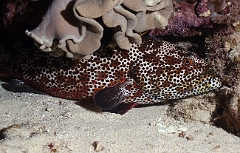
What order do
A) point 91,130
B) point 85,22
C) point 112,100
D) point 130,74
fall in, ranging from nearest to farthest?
point 85,22
point 91,130
point 112,100
point 130,74

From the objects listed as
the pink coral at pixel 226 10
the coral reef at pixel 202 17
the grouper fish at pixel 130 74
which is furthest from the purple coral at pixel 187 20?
the grouper fish at pixel 130 74

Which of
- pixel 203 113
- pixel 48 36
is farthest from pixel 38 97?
pixel 203 113

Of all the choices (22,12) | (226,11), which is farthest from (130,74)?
(22,12)

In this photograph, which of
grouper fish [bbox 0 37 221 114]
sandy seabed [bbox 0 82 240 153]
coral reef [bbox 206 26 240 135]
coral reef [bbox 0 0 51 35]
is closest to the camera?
sandy seabed [bbox 0 82 240 153]

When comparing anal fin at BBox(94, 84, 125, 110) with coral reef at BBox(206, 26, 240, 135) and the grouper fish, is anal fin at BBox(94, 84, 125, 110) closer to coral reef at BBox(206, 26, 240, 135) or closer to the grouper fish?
the grouper fish

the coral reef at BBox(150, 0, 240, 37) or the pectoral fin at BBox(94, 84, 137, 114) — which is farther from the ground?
the coral reef at BBox(150, 0, 240, 37)

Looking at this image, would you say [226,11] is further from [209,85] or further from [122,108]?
[122,108]

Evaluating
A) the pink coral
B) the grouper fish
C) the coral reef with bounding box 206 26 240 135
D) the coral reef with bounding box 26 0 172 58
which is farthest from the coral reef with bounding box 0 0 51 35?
the coral reef with bounding box 206 26 240 135

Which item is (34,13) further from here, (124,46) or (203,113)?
(203,113)
